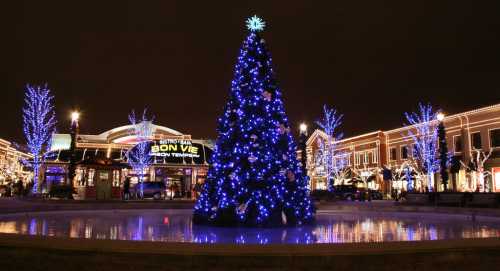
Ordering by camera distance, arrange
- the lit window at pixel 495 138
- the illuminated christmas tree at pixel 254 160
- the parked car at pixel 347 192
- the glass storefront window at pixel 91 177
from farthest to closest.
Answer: the parked car at pixel 347 192
the lit window at pixel 495 138
the glass storefront window at pixel 91 177
the illuminated christmas tree at pixel 254 160

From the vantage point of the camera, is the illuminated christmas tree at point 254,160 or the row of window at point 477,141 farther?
the row of window at point 477,141

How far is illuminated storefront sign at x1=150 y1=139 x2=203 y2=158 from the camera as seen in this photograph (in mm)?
50188

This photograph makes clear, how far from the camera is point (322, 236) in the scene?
10.3m

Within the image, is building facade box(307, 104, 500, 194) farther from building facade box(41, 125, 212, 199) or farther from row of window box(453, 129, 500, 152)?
building facade box(41, 125, 212, 199)

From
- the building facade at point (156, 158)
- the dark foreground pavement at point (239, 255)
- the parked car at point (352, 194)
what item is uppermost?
the building facade at point (156, 158)

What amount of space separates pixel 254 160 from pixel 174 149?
39866 millimetres

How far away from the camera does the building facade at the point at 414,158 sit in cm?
4038

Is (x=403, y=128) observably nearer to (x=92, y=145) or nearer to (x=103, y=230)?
(x=92, y=145)

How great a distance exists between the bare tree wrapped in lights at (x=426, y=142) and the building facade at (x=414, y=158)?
1074 millimetres

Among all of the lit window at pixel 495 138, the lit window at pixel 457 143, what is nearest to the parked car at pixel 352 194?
the lit window at pixel 457 143

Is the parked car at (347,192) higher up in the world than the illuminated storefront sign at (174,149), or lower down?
lower down

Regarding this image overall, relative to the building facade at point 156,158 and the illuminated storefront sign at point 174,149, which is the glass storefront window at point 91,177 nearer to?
the building facade at point 156,158

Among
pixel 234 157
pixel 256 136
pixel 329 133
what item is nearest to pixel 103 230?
pixel 234 157

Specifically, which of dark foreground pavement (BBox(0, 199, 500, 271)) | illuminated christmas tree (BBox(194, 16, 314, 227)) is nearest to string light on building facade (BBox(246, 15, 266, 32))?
illuminated christmas tree (BBox(194, 16, 314, 227))
